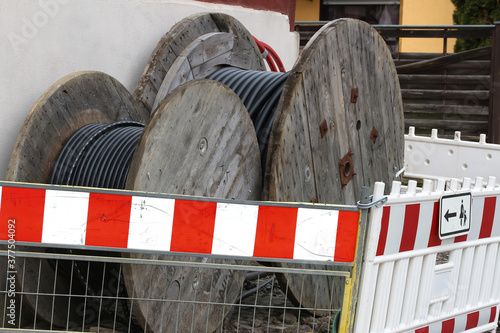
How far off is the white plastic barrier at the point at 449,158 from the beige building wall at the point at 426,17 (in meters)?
9.14

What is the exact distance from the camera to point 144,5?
20.5ft

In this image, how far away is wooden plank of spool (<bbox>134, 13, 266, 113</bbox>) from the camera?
243 inches

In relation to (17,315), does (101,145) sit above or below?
above

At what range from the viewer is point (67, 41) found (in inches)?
212

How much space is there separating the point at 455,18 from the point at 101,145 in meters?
13.8

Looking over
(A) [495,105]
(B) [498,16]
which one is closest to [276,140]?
(A) [495,105]

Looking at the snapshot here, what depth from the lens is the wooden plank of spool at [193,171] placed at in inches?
167

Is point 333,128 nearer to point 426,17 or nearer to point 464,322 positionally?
point 464,322

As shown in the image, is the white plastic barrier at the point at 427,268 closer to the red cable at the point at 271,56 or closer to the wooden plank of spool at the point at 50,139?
the wooden plank of spool at the point at 50,139

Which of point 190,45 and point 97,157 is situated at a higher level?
point 190,45

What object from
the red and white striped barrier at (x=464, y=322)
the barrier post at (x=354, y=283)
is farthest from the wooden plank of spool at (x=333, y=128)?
Result: the barrier post at (x=354, y=283)

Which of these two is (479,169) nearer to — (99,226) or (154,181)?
(154,181)

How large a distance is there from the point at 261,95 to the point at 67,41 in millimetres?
1462

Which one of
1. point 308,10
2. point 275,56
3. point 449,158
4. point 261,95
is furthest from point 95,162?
point 308,10
